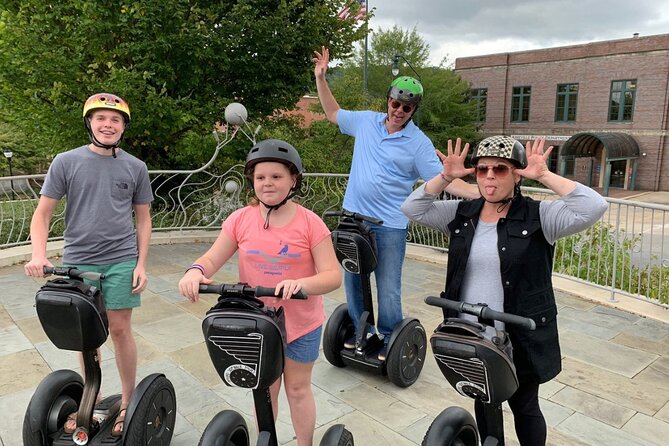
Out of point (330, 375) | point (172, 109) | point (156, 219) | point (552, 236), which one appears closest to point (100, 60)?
point (172, 109)

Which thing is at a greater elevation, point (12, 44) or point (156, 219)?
point (12, 44)

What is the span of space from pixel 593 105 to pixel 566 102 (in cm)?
167

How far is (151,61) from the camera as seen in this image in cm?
851

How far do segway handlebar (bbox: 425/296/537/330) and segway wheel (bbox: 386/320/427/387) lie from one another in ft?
4.62

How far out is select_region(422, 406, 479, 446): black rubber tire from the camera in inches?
81.0

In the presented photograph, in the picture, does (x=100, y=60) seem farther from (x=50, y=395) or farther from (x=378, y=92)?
(x=378, y=92)

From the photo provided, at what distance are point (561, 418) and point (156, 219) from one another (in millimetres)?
7540

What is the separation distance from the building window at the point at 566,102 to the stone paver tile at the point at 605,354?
30267mm

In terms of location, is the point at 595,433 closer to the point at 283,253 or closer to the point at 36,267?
the point at 283,253

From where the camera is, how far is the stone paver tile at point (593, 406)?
3.11m

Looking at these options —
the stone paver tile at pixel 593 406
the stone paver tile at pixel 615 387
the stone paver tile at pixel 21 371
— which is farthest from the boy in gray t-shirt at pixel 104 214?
the stone paver tile at pixel 615 387

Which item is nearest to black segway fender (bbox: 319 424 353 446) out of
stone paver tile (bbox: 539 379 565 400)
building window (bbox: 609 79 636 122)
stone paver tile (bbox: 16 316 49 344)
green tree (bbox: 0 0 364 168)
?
stone paver tile (bbox: 539 379 565 400)

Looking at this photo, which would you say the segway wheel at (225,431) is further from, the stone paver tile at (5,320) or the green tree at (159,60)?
the green tree at (159,60)

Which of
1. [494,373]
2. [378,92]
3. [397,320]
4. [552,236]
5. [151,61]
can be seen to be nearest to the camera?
[494,373]
